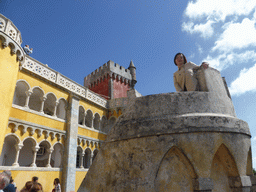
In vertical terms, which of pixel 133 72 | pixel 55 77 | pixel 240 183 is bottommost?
pixel 240 183

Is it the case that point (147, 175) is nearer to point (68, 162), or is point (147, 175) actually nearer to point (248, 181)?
point (248, 181)

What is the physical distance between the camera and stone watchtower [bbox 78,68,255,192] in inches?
93.2

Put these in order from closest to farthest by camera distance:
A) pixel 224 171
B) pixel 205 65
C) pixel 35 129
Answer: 1. pixel 224 171
2. pixel 205 65
3. pixel 35 129

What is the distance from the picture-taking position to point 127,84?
25578 millimetres

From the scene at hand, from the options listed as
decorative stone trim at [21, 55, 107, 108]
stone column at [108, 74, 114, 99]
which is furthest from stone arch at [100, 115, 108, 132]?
stone column at [108, 74, 114, 99]

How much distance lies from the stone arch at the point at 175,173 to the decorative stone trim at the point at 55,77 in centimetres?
1131

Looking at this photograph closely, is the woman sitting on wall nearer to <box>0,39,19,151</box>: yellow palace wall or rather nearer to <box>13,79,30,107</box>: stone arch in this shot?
<box>0,39,19,151</box>: yellow palace wall

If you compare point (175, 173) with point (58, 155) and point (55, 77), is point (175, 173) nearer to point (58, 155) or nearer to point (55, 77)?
point (55, 77)

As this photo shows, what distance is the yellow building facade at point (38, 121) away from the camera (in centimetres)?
930

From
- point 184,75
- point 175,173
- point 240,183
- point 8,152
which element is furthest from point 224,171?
point 8,152

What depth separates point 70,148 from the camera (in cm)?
1280

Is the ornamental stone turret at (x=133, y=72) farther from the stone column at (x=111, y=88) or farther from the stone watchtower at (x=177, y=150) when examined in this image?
the stone watchtower at (x=177, y=150)

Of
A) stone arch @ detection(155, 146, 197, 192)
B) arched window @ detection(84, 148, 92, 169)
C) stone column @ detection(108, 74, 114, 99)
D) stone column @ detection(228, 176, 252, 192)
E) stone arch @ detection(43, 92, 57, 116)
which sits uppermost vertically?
stone column @ detection(108, 74, 114, 99)

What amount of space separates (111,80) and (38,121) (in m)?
12.7
